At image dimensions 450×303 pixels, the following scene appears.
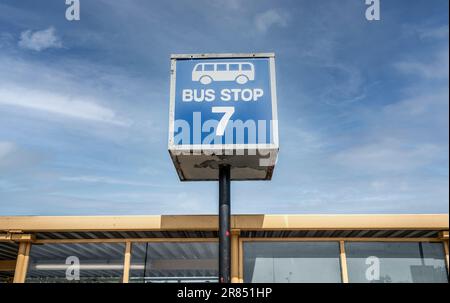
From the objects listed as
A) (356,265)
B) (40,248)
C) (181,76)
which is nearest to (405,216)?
(356,265)

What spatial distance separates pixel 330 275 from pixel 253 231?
1.82m

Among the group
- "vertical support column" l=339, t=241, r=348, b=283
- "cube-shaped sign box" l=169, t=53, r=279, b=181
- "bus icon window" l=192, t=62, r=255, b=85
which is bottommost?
"vertical support column" l=339, t=241, r=348, b=283

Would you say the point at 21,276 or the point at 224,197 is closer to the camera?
the point at 224,197

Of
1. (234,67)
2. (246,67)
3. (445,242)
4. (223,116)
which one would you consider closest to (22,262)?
(223,116)

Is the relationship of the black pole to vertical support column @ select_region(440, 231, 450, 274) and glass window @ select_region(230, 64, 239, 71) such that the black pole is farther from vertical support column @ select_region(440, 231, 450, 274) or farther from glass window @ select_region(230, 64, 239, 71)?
vertical support column @ select_region(440, 231, 450, 274)

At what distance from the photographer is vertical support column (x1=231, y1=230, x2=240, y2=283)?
7.68 m

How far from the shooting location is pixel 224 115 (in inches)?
281

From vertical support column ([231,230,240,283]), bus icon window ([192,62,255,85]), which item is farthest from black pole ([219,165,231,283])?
bus icon window ([192,62,255,85])

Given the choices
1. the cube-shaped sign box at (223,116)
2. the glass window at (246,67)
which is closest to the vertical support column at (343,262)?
the cube-shaped sign box at (223,116)

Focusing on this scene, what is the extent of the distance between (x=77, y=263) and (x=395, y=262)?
22.5 ft

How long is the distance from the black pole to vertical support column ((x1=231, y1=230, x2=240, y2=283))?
3.57 feet

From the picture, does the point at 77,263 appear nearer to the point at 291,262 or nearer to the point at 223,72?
the point at 291,262
